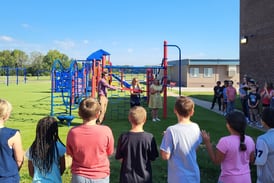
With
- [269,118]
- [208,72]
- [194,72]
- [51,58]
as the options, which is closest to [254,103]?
[269,118]

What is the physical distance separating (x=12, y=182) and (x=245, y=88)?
9.54 metres

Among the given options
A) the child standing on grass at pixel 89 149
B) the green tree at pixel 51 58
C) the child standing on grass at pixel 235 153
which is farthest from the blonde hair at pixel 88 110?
the green tree at pixel 51 58

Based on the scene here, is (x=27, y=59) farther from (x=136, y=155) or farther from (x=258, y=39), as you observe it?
(x=136, y=155)

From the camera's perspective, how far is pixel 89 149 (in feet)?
10.4

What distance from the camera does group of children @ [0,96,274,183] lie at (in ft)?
10.4

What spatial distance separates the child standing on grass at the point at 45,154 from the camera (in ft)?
10.4

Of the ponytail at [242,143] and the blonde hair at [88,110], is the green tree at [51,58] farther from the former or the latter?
the ponytail at [242,143]

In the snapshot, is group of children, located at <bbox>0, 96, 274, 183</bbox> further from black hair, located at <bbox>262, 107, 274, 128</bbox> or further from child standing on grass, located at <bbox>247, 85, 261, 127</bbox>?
child standing on grass, located at <bbox>247, 85, 261, 127</bbox>

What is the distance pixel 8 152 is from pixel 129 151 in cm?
127

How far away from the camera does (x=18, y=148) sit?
3164mm

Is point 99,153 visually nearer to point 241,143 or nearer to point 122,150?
point 122,150

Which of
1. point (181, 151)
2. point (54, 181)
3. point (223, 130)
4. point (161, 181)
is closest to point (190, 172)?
point (181, 151)

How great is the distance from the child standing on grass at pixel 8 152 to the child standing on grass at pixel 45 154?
0.14 m

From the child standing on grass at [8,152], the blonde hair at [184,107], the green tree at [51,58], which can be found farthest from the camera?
the green tree at [51,58]
